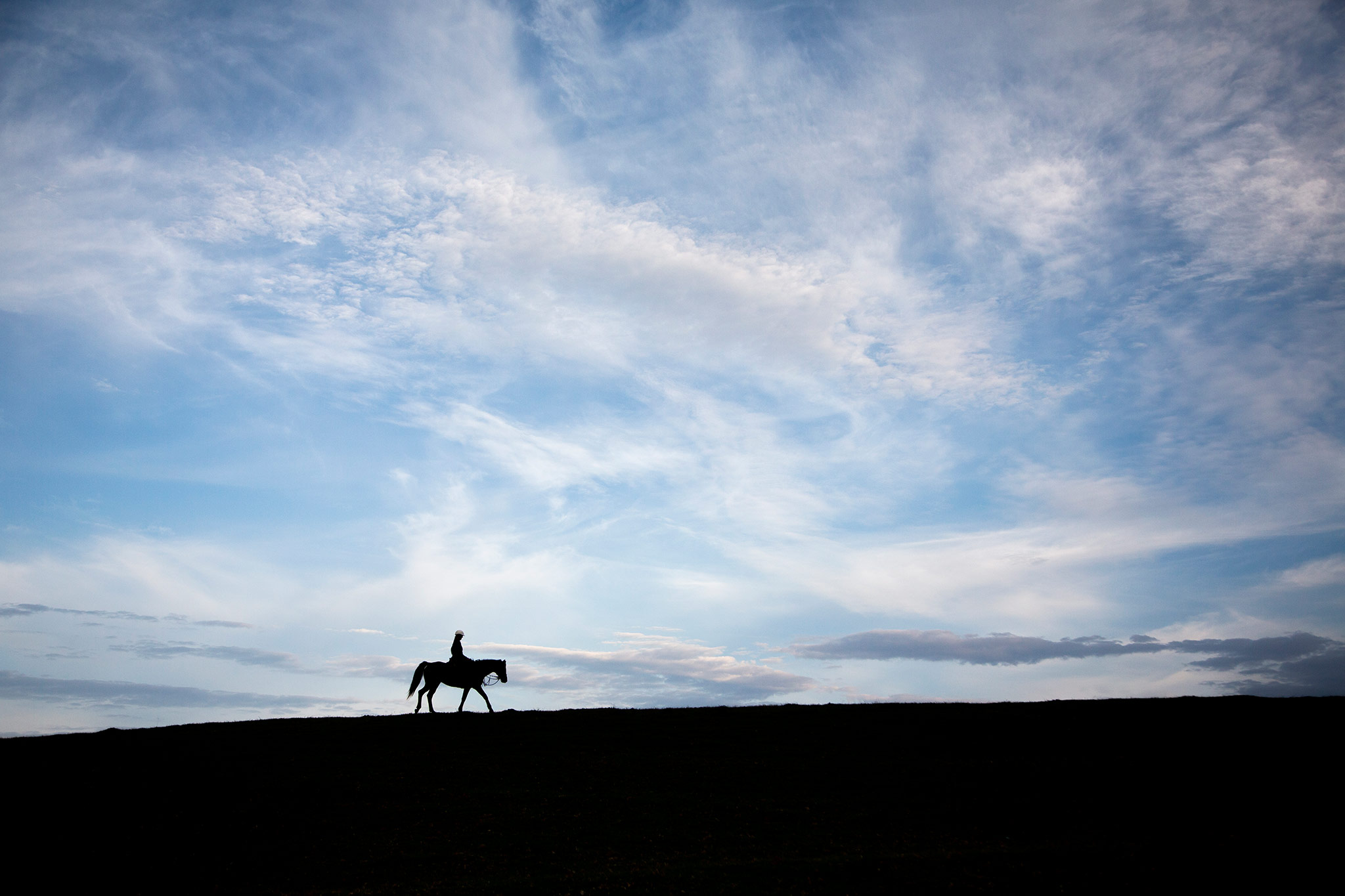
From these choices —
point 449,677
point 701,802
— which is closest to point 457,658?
point 449,677

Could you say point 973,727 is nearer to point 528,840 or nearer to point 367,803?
point 528,840

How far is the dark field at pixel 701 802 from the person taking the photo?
19344mm

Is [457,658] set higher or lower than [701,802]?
higher

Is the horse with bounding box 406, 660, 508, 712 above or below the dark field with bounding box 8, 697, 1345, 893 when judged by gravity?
above

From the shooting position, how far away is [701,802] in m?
25.0

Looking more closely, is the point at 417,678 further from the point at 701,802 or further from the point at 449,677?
the point at 701,802

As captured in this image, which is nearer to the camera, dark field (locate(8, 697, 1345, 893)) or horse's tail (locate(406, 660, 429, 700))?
dark field (locate(8, 697, 1345, 893))

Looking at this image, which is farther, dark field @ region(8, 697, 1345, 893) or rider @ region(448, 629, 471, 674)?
rider @ region(448, 629, 471, 674)

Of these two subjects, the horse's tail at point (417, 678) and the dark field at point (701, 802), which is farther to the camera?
the horse's tail at point (417, 678)

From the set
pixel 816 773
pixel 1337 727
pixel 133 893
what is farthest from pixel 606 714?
pixel 1337 727

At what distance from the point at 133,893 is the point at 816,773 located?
70.7 feet

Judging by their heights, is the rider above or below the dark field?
above

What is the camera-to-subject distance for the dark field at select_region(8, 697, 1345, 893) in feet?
63.5

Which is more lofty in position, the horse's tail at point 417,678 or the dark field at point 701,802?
the horse's tail at point 417,678
